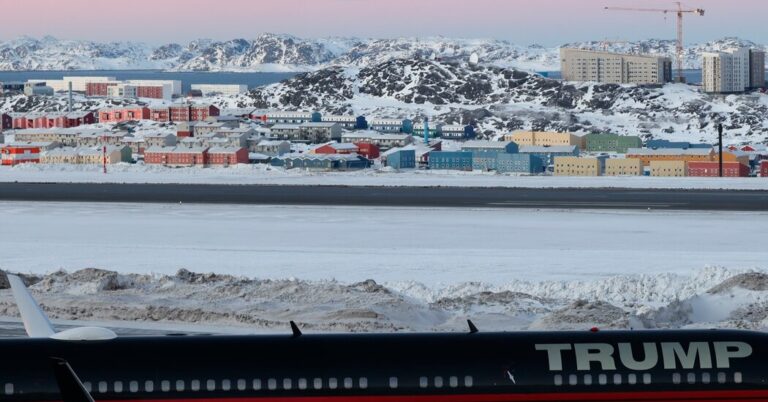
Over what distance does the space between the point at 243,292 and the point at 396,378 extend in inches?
918

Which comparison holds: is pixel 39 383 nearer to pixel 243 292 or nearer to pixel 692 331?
pixel 692 331

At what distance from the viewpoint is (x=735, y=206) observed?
78312 millimetres

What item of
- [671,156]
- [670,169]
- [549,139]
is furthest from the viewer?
[549,139]

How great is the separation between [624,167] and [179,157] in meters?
51.2

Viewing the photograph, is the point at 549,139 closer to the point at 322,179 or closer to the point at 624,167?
the point at 624,167

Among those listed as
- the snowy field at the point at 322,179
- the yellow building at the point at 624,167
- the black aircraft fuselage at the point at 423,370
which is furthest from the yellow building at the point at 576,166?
the black aircraft fuselage at the point at 423,370

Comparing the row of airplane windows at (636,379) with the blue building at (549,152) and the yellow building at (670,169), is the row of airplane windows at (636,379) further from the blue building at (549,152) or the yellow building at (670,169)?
the blue building at (549,152)

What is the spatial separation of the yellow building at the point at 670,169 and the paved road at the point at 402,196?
111 feet

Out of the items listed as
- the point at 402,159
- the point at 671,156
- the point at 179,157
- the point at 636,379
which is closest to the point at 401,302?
the point at 636,379

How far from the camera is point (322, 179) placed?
11056cm

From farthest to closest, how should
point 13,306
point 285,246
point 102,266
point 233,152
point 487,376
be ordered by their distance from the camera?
point 233,152, point 285,246, point 102,266, point 13,306, point 487,376

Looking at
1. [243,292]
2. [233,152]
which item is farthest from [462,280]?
[233,152]

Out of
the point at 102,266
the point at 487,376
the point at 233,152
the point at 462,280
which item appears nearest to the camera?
the point at 487,376

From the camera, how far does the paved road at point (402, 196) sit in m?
81.1
